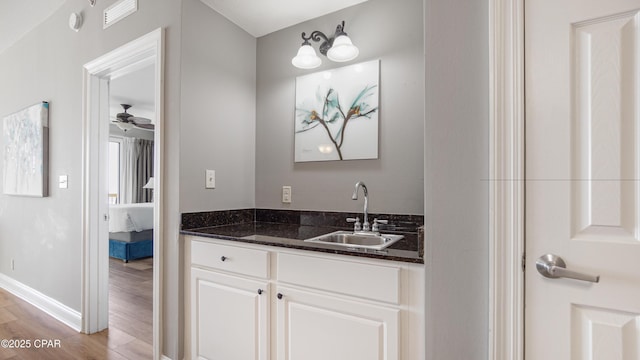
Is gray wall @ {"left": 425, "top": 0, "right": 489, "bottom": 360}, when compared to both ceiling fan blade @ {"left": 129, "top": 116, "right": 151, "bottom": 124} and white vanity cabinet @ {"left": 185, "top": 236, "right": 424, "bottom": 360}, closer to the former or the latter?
white vanity cabinet @ {"left": 185, "top": 236, "right": 424, "bottom": 360}

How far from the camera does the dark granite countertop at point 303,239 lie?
112 centimetres

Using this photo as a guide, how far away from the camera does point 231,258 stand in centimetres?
151

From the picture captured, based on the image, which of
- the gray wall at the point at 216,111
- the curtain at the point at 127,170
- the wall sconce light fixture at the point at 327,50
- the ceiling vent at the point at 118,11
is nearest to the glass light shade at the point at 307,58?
the wall sconce light fixture at the point at 327,50

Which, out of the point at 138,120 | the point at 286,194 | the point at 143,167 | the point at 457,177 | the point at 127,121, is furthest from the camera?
the point at 143,167

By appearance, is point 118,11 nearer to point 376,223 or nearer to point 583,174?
point 376,223

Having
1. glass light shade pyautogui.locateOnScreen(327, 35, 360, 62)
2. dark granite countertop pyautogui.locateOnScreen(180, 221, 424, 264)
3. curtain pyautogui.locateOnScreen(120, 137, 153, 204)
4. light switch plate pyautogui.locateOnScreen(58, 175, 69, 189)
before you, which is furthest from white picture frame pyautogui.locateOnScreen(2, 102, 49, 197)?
curtain pyautogui.locateOnScreen(120, 137, 153, 204)

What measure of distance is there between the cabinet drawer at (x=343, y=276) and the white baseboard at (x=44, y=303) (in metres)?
1.99

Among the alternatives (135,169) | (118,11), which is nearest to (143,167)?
(135,169)

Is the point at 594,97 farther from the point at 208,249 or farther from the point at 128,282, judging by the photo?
the point at 128,282

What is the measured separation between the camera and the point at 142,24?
1.87 metres

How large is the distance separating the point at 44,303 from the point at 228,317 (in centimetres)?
223

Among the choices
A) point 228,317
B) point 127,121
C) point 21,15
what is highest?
point 21,15

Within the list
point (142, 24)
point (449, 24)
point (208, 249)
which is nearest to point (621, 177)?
point (449, 24)

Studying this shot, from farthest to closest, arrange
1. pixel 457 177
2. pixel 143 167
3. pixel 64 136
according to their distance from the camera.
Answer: pixel 143 167 → pixel 64 136 → pixel 457 177
